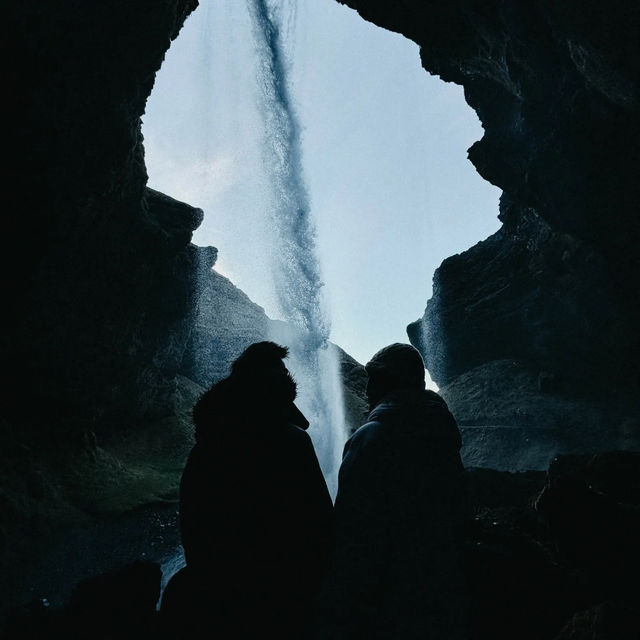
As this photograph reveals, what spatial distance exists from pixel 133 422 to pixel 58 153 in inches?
481

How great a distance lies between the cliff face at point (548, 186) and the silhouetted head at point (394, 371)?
11.4m

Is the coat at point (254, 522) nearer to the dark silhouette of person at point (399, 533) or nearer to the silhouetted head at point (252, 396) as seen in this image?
the silhouetted head at point (252, 396)

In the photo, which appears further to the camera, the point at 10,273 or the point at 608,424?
the point at 608,424

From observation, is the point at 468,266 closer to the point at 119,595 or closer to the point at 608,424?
the point at 608,424

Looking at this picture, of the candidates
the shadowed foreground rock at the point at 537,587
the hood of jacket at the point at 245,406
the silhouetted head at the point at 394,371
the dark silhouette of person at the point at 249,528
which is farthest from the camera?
the shadowed foreground rock at the point at 537,587

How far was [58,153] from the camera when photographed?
37.0ft

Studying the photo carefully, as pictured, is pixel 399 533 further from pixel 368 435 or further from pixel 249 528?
pixel 249 528

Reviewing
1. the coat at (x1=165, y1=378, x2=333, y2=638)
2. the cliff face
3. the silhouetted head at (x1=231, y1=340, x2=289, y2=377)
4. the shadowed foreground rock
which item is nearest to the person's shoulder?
the coat at (x1=165, y1=378, x2=333, y2=638)

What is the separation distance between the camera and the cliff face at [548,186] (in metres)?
12.3

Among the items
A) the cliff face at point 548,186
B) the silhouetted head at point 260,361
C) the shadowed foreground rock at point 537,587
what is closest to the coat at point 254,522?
the silhouetted head at point 260,361

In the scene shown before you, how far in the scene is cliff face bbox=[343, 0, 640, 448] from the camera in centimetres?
1234

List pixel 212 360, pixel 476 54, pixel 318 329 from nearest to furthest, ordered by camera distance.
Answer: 1. pixel 476 54
2. pixel 318 329
3. pixel 212 360

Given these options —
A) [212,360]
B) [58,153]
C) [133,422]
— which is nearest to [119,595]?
[58,153]

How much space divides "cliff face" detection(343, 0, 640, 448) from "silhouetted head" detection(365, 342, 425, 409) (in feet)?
37.3
